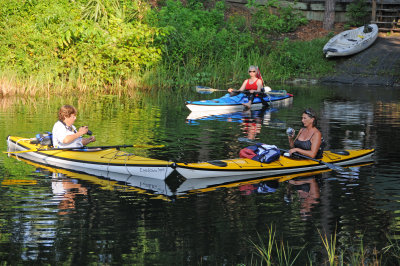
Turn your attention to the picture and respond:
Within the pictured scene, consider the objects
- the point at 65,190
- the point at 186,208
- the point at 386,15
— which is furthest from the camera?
the point at 386,15

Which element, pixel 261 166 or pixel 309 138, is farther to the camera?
pixel 309 138

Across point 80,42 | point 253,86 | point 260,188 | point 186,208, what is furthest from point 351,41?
point 186,208

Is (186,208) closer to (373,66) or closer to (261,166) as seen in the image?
(261,166)

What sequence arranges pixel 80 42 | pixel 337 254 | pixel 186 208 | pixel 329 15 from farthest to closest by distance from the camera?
pixel 329 15 < pixel 80 42 < pixel 186 208 < pixel 337 254

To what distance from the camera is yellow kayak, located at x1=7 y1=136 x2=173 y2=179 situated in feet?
31.7

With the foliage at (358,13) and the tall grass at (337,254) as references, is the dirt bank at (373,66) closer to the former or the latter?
the foliage at (358,13)

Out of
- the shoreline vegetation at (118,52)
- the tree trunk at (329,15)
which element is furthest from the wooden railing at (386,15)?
the shoreline vegetation at (118,52)

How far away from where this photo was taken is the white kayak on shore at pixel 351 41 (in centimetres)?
2834

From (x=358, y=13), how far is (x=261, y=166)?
23.2 metres

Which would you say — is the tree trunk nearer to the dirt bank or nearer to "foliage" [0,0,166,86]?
the dirt bank

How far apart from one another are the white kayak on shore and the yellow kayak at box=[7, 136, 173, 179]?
19.5 metres

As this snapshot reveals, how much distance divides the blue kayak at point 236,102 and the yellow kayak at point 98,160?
705cm

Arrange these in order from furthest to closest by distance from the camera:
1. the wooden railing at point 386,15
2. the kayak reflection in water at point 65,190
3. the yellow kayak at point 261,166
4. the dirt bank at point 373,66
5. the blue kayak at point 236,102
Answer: the wooden railing at point 386,15
the dirt bank at point 373,66
the blue kayak at point 236,102
the yellow kayak at point 261,166
the kayak reflection in water at point 65,190

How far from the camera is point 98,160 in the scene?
404 inches
